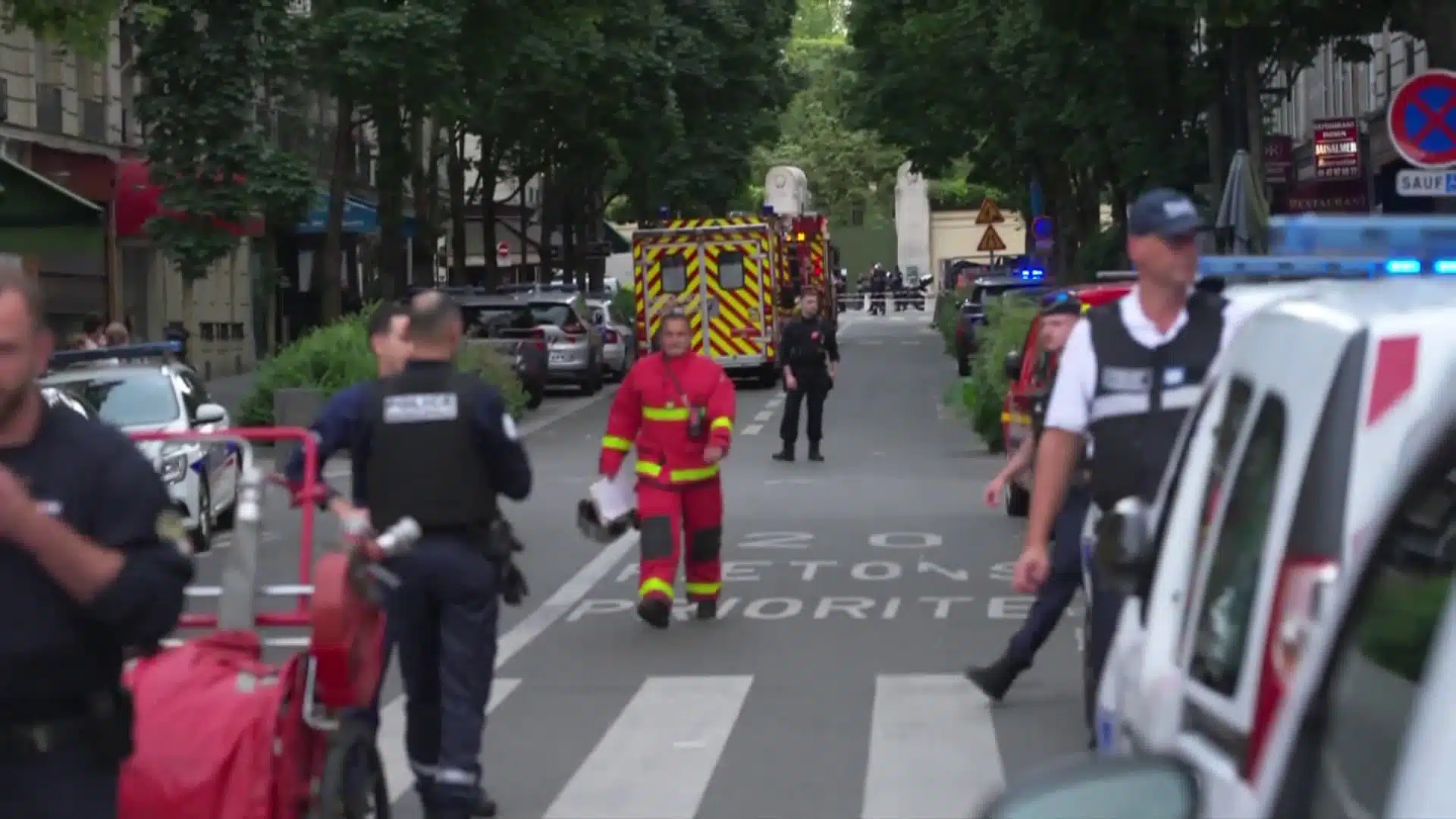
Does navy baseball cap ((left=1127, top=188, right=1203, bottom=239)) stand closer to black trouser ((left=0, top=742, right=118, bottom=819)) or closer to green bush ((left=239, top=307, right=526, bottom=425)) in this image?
black trouser ((left=0, top=742, right=118, bottom=819))

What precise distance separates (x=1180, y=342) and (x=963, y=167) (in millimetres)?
101015

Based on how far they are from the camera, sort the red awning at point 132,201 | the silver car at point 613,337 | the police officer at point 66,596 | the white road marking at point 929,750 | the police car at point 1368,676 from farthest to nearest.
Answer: the silver car at point 613,337 → the red awning at point 132,201 → the white road marking at point 929,750 → the police officer at point 66,596 → the police car at point 1368,676

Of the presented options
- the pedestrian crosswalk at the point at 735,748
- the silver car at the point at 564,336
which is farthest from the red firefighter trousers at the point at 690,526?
the silver car at the point at 564,336

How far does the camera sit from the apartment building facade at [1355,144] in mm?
32406

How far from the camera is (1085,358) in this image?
728 centimetres

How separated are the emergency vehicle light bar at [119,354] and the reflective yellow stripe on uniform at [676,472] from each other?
5954 mm

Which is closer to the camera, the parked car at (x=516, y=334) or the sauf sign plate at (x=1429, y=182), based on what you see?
the sauf sign plate at (x=1429, y=182)

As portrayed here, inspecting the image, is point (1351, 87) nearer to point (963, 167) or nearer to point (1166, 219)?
point (1166, 219)

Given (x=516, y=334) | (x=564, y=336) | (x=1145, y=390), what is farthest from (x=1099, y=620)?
(x=564, y=336)

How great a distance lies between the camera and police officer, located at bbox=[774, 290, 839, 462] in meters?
26.1

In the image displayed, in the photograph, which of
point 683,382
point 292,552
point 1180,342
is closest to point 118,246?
point 292,552

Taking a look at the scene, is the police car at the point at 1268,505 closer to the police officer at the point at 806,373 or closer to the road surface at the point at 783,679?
the road surface at the point at 783,679

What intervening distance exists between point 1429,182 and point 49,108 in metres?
27.5

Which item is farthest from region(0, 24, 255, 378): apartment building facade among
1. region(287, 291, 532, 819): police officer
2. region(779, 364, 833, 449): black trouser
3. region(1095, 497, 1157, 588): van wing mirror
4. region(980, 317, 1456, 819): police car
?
region(980, 317, 1456, 819): police car
